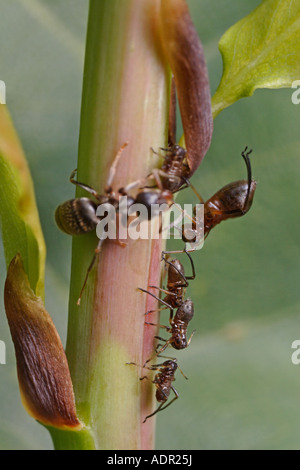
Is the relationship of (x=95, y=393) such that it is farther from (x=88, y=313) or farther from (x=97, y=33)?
(x=97, y=33)

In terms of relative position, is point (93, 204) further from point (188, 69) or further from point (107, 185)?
point (188, 69)

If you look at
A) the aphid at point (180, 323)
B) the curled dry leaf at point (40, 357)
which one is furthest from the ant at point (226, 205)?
the curled dry leaf at point (40, 357)

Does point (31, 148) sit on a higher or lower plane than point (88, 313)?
higher

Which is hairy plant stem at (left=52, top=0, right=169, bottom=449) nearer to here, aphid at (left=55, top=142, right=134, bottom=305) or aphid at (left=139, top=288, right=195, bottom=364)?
aphid at (left=55, top=142, right=134, bottom=305)

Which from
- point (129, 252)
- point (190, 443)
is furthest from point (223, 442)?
point (129, 252)

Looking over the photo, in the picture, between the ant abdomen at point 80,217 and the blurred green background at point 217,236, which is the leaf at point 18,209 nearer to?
the ant abdomen at point 80,217

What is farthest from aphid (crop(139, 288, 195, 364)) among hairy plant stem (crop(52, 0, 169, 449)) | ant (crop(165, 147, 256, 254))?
hairy plant stem (crop(52, 0, 169, 449))
